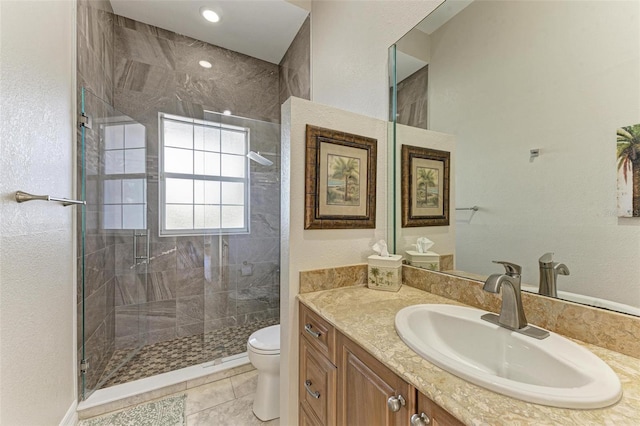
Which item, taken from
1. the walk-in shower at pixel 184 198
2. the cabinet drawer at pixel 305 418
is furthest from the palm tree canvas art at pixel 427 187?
the walk-in shower at pixel 184 198

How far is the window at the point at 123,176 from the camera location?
80.5 inches

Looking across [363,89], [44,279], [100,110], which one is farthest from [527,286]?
[100,110]

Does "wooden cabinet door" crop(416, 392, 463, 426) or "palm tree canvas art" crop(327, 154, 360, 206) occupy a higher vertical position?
"palm tree canvas art" crop(327, 154, 360, 206)

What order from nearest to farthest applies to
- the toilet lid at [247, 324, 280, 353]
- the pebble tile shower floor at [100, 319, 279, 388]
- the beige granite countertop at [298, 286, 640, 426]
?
1. the beige granite countertop at [298, 286, 640, 426]
2. the toilet lid at [247, 324, 280, 353]
3. the pebble tile shower floor at [100, 319, 279, 388]

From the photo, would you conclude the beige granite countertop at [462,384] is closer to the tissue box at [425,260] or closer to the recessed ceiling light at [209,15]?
the tissue box at [425,260]

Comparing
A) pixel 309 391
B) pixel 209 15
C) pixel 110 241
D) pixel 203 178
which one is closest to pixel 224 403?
pixel 309 391

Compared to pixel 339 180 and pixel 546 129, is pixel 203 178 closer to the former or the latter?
pixel 339 180

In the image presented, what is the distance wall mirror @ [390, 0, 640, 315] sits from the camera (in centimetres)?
76

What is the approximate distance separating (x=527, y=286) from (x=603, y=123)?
572 mm

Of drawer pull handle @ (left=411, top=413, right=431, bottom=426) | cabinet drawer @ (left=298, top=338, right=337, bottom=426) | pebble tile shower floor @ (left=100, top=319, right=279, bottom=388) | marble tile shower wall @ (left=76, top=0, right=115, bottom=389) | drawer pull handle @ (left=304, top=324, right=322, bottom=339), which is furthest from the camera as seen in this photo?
pebble tile shower floor @ (left=100, top=319, right=279, bottom=388)

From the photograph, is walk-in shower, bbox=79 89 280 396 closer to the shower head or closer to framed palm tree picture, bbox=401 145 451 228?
the shower head

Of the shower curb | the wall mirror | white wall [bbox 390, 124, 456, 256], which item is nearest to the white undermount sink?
the wall mirror

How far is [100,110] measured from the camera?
1908 millimetres

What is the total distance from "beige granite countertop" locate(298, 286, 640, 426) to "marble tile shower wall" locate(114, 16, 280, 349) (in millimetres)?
1639
